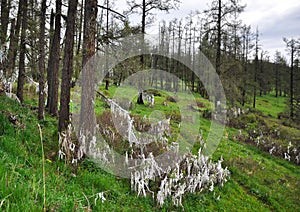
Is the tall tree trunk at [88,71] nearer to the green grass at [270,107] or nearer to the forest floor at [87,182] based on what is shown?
the forest floor at [87,182]

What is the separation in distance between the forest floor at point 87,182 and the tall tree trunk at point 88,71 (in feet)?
3.50

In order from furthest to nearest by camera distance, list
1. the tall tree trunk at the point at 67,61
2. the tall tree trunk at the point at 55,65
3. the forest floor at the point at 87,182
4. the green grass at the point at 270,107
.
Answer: the green grass at the point at 270,107, the tall tree trunk at the point at 55,65, the tall tree trunk at the point at 67,61, the forest floor at the point at 87,182

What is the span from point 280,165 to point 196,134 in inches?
177

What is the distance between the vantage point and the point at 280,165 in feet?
45.5

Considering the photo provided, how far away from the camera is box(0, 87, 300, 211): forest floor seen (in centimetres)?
331

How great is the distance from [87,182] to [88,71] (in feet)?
10.6

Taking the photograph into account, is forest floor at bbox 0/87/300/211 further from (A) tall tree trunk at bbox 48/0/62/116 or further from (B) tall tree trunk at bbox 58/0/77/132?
(A) tall tree trunk at bbox 48/0/62/116

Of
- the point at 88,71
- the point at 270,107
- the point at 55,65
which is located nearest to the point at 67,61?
the point at 88,71

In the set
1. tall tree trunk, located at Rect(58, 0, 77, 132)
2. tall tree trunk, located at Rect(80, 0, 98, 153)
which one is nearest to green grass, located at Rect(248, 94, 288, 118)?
tall tree trunk, located at Rect(80, 0, 98, 153)

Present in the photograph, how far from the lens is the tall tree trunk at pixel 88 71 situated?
7441 millimetres

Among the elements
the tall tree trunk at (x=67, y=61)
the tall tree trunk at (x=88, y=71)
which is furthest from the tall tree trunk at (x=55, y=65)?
the tall tree trunk at (x=88, y=71)

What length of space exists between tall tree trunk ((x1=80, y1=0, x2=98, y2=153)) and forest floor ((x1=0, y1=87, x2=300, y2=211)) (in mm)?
1066

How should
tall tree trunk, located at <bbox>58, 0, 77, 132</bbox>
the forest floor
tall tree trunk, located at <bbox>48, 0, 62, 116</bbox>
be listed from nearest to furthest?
1. the forest floor
2. tall tree trunk, located at <bbox>58, 0, 77, 132</bbox>
3. tall tree trunk, located at <bbox>48, 0, 62, 116</bbox>

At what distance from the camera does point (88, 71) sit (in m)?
7.76
